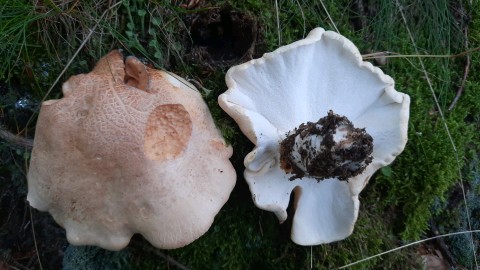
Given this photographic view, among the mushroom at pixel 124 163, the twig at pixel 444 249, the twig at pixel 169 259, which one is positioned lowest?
the twig at pixel 444 249

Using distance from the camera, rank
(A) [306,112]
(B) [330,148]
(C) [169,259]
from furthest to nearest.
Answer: (C) [169,259] → (A) [306,112] → (B) [330,148]

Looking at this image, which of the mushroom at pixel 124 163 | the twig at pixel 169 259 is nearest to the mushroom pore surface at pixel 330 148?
the mushroom at pixel 124 163

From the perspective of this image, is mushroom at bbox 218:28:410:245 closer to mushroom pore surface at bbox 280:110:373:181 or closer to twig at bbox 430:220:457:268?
mushroom pore surface at bbox 280:110:373:181

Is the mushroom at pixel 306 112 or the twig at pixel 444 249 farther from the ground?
the mushroom at pixel 306 112

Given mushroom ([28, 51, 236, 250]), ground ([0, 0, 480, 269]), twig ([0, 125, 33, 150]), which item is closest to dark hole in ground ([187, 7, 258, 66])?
ground ([0, 0, 480, 269])

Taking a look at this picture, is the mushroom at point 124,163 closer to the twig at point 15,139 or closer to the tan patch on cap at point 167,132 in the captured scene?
the tan patch on cap at point 167,132

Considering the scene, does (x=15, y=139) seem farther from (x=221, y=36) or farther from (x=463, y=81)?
(x=463, y=81)

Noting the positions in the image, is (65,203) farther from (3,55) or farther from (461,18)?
(461,18)

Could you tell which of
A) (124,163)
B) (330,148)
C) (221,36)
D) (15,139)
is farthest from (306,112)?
(15,139)
